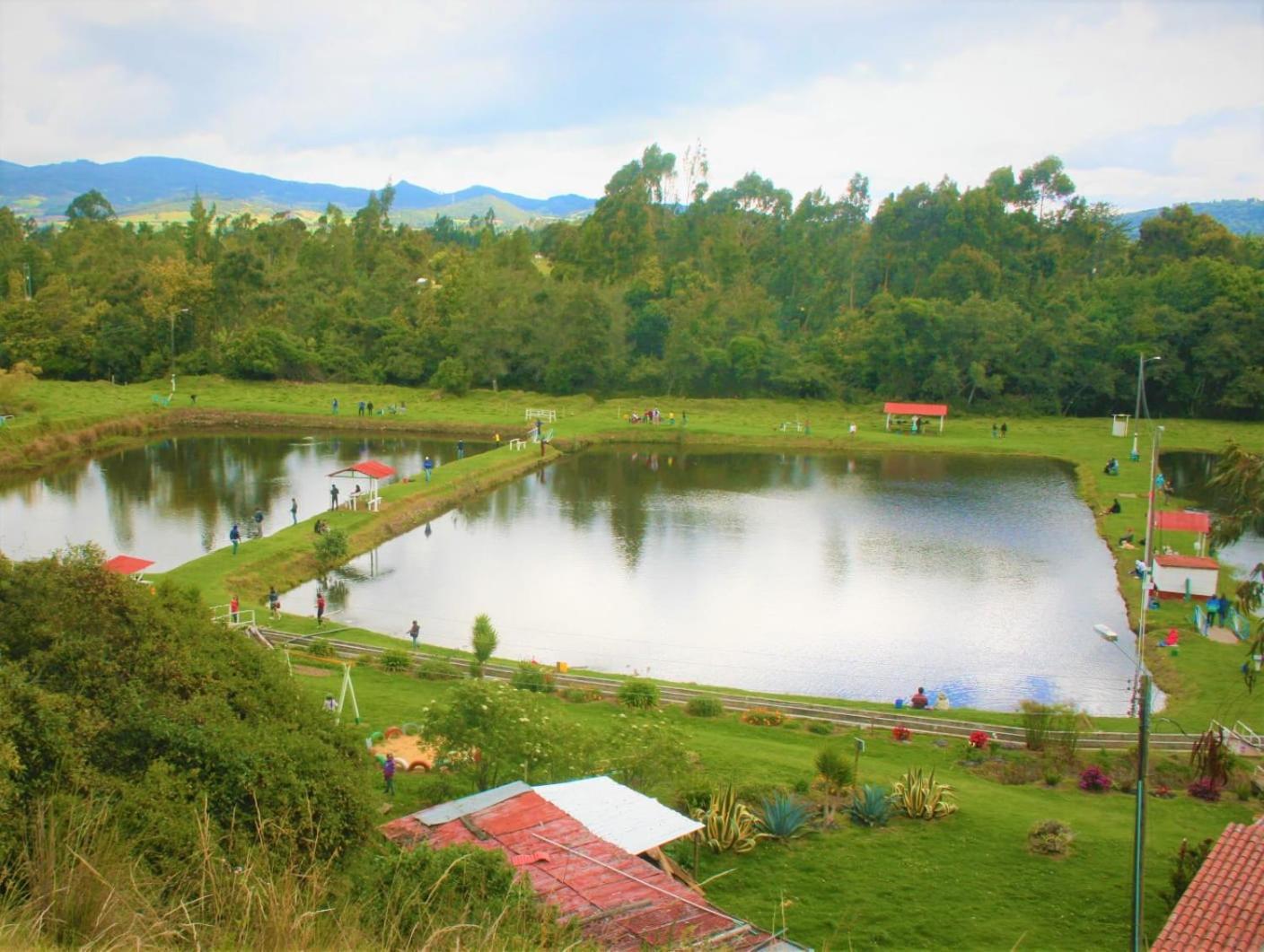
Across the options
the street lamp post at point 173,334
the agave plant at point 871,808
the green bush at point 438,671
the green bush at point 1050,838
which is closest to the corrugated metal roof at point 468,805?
the agave plant at point 871,808

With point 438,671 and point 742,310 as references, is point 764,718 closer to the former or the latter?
point 438,671

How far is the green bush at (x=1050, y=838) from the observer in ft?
45.6

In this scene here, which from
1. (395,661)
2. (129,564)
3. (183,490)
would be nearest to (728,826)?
(395,661)

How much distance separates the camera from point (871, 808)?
14711 millimetres

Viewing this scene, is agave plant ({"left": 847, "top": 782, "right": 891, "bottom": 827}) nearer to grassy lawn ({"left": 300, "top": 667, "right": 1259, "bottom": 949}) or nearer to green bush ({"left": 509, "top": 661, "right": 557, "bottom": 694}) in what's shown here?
grassy lawn ({"left": 300, "top": 667, "right": 1259, "bottom": 949})

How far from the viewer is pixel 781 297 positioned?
80.1 meters

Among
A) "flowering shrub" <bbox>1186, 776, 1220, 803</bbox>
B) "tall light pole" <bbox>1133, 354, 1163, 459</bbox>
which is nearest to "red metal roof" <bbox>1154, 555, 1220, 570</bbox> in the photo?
"tall light pole" <bbox>1133, 354, 1163, 459</bbox>

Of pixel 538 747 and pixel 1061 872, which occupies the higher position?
pixel 538 747

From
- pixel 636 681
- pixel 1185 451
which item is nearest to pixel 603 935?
pixel 636 681

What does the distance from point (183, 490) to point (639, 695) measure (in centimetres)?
2684

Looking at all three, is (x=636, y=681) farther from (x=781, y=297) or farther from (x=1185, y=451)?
(x=781, y=297)

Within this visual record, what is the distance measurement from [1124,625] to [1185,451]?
32.3 metres

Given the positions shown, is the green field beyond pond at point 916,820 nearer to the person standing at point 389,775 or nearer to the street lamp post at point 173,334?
the person standing at point 389,775

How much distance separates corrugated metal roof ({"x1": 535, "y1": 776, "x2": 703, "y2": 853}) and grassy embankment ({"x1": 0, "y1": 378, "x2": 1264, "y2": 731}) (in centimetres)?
1260
